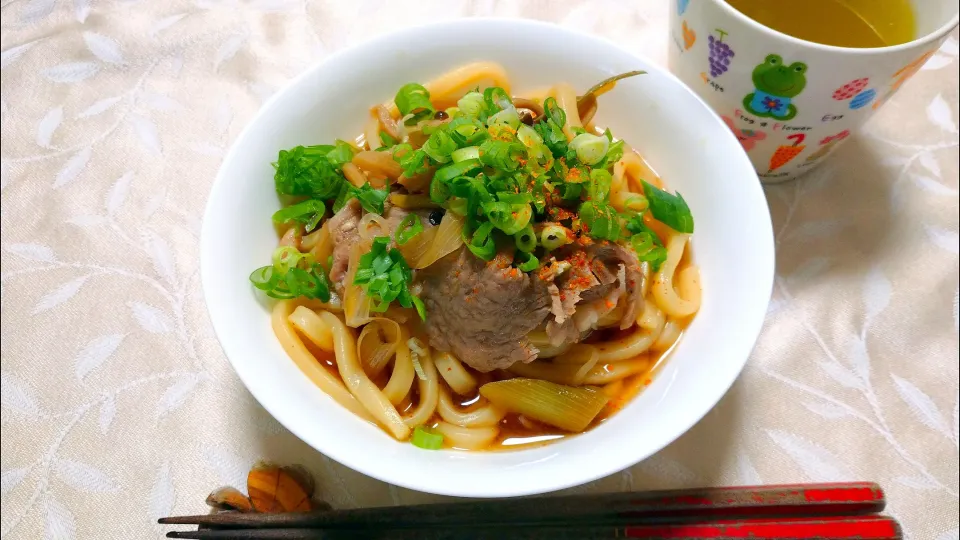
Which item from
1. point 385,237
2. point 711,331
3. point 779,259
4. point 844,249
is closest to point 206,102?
point 385,237

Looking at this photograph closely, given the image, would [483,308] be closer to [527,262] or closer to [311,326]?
[527,262]

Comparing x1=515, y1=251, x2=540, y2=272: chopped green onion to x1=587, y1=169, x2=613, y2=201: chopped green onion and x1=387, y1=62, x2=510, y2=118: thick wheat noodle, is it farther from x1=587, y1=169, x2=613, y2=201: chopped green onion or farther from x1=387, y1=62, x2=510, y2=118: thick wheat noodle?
x1=387, y1=62, x2=510, y2=118: thick wheat noodle

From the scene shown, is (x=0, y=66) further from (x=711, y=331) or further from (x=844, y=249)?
(x=844, y=249)

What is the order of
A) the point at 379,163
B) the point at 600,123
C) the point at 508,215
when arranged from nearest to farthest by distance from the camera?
the point at 508,215 < the point at 379,163 < the point at 600,123

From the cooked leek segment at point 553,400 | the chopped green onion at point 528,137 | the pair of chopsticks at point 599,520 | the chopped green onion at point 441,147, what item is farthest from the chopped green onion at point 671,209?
the pair of chopsticks at point 599,520

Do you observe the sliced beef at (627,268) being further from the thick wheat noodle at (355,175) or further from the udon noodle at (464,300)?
the thick wheat noodle at (355,175)

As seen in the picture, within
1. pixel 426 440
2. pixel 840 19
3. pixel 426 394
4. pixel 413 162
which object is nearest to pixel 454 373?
pixel 426 394
